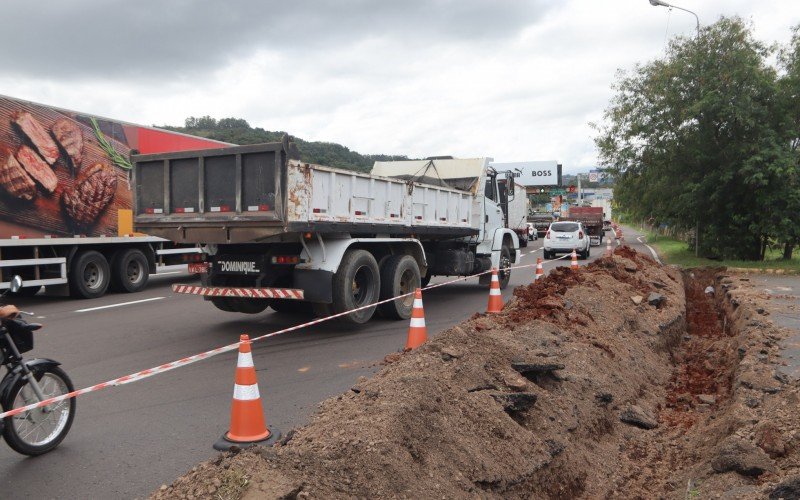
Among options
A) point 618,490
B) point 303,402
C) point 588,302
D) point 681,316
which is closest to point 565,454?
point 618,490

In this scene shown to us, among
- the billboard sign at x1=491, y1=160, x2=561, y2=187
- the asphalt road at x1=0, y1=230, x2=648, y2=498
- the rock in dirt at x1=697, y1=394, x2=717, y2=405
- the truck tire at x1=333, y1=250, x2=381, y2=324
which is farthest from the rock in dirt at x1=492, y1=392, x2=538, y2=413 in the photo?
the billboard sign at x1=491, y1=160, x2=561, y2=187

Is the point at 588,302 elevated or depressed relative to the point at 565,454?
elevated

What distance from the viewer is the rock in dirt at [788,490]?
10.7 feet

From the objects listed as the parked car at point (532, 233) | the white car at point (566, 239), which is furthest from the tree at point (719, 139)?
the parked car at point (532, 233)

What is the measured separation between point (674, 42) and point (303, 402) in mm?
21315

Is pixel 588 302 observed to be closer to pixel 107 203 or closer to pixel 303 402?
pixel 303 402

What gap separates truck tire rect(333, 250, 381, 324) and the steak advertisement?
621 cm

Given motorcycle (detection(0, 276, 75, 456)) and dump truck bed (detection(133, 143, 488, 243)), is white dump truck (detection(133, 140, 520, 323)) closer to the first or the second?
dump truck bed (detection(133, 143, 488, 243))

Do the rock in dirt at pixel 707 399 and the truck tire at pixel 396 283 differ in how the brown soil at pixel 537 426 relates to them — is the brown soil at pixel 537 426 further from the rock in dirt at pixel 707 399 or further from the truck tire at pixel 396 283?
the truck tire at pixel 396 283

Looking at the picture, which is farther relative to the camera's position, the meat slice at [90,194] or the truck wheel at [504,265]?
the truck wheel at [504,265]

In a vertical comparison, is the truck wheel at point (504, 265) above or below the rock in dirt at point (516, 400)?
above

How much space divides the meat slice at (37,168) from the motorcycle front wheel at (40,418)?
27.8ft

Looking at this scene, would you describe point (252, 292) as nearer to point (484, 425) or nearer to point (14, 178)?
point (484, 425)

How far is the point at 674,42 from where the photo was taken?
22.2m
